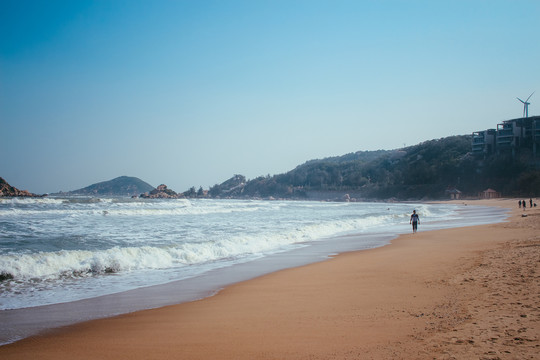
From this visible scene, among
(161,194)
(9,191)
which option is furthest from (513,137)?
(161,194)

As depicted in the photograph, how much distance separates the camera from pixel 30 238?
13.2 metres

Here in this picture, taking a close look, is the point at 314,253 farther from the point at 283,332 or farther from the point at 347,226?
the point at 347,226

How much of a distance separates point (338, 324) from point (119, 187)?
181257 millimetres

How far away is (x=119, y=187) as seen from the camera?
561ft

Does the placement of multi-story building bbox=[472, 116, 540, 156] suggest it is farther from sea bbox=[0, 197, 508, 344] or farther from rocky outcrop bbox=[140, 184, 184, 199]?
rocky outcrop bbox=[140, 184, 184, 199]

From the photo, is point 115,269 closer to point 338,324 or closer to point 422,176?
point 338,324

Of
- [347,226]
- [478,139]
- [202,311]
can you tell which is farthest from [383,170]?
[202,311]

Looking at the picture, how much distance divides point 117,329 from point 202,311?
125 centimetres

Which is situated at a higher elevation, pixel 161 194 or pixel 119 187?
pixel 119 187

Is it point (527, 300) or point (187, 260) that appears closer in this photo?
point (527, 300)

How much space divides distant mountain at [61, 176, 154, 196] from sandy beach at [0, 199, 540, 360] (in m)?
162

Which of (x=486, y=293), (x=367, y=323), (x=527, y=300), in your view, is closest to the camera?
(x=367, y=323)

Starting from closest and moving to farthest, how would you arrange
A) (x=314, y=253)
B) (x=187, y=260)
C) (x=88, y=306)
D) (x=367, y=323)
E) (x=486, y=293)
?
(x=367, y=323) → (x=486, y=293) → (x=88, y=306) → (x=187, y=260) → (x=314, y=253)

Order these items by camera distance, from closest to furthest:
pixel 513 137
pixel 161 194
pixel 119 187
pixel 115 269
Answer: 1. pixel 115 269
2. pixel 513 137
3. pixel 161 194
4. pixel 119 187
